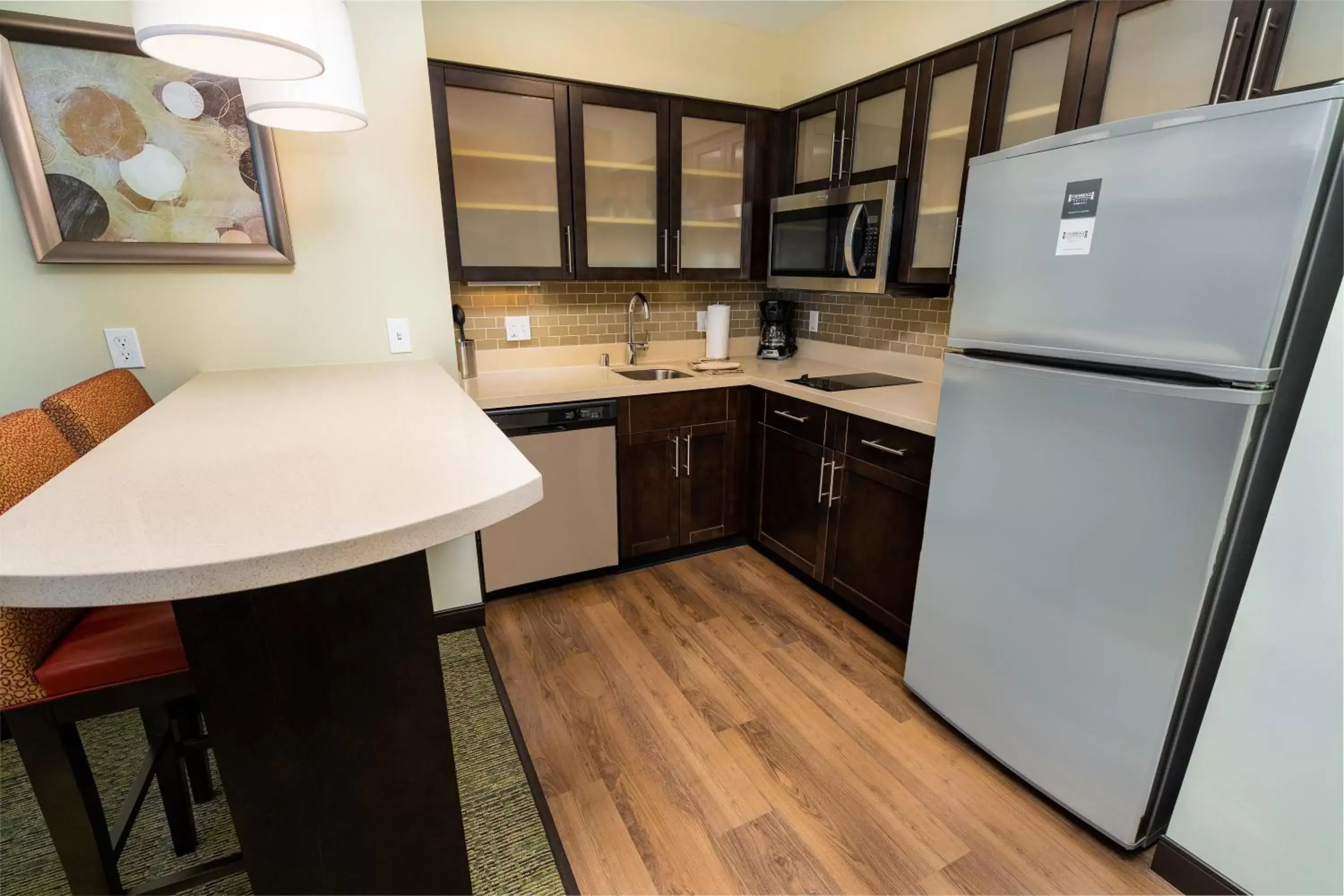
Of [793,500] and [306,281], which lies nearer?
[306,281]

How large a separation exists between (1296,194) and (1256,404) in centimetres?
36

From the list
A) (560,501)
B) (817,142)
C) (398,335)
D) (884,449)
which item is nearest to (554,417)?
(560,501)

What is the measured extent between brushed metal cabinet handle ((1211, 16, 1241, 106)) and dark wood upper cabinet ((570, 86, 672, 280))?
1.87m

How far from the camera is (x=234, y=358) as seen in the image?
183 centimetres

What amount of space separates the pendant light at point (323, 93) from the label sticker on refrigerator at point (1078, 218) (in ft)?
5.04

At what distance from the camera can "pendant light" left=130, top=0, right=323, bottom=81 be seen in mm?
825

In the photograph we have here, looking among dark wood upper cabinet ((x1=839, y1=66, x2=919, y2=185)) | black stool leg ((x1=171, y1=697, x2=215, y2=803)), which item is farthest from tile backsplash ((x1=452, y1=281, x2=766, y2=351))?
black stool leg ((x1=171, y1=697, x2=215, y2=803))

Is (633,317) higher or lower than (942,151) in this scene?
lower

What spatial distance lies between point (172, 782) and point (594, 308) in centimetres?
232

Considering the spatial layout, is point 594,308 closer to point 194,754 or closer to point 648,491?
point 648,491

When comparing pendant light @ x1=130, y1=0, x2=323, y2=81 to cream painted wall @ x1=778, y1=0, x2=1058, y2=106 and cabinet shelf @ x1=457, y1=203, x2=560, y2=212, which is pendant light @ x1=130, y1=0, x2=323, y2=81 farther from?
cream painted wall @ x1=778, y1=0, x2=1058, y2=106

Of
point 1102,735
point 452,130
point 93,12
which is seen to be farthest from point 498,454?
point 452,130

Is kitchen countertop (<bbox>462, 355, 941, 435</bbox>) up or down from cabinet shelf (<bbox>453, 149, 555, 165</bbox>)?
down

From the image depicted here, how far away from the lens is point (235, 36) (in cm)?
84
